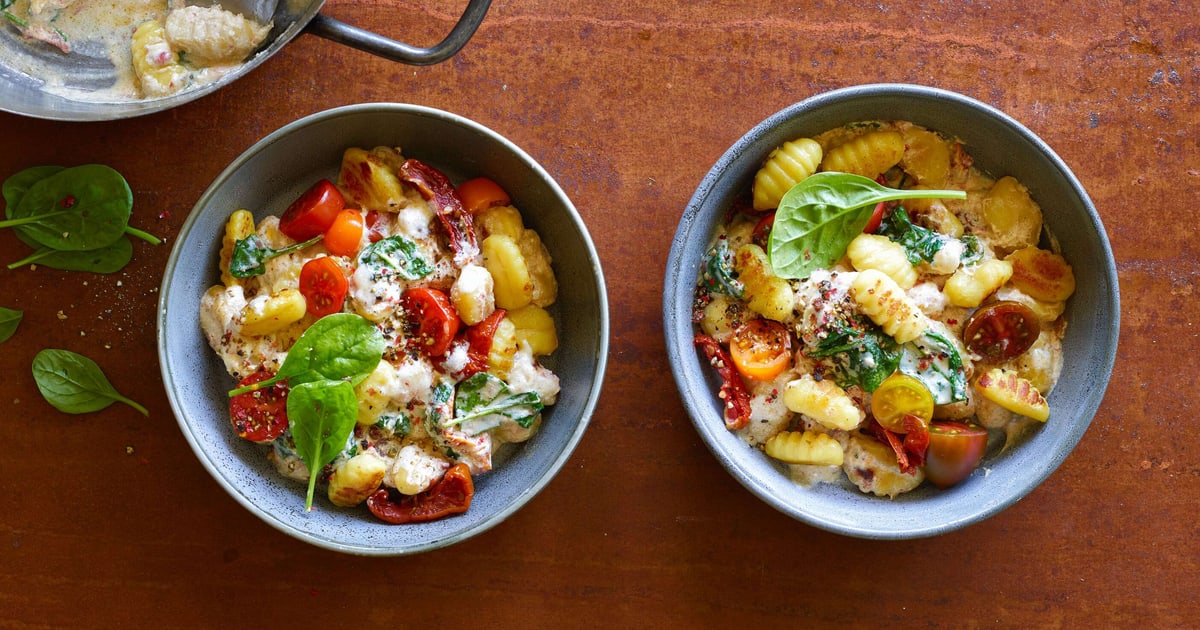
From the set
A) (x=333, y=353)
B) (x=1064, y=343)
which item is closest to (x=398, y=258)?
(x=333, y=353)

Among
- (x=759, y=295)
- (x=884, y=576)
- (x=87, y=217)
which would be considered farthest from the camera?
(x=884, y=576)

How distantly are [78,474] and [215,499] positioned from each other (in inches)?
10.9

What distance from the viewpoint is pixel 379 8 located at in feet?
5.84

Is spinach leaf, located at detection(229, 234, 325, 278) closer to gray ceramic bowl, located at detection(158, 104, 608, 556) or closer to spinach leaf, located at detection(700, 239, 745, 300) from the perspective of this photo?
gray ceramic bowl, located at detection(158, 104, 608, 556)

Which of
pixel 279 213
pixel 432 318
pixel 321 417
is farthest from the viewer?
pixel 279 213

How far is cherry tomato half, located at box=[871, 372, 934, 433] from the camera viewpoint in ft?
5.22

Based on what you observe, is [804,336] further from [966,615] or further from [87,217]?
[87,217]

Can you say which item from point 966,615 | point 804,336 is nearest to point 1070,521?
point 966,615

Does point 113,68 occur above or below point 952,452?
above

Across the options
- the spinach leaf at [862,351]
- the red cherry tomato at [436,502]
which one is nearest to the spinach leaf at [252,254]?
the red cherry tomato at [436,502]

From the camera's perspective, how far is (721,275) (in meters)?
1.63

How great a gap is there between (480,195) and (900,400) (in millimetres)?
842

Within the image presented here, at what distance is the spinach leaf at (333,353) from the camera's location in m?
1.52

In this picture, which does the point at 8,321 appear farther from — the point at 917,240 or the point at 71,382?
the point at 917,240
